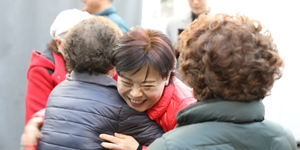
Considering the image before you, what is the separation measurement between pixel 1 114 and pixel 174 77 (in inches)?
95.4

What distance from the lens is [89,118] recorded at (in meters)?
1.58

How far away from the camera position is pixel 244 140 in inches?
51.1

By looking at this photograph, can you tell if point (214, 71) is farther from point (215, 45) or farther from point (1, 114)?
point (1, 114)

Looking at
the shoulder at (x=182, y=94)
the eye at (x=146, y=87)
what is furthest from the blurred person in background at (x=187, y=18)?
the eye at (x=146, y=87)

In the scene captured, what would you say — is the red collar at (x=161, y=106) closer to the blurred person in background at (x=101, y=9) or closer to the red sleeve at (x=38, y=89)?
the red sleeve at (x=38, y=89)

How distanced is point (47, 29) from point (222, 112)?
2.69m

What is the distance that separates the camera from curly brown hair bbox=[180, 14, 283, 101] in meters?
1.30

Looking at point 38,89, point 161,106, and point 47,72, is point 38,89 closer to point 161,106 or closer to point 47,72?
point 47,72

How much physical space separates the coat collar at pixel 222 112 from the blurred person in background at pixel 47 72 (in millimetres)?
973

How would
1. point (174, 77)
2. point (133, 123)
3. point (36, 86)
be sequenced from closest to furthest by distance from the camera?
point (133, 123), point (174, 77), point (36, 86)

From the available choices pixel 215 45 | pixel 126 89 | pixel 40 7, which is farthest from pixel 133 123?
pixel 40 7

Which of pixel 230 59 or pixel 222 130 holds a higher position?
pixel 230 59

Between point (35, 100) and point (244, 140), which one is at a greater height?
point (244, 140)

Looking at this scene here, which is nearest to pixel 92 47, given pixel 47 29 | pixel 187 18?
pixel 187 18
